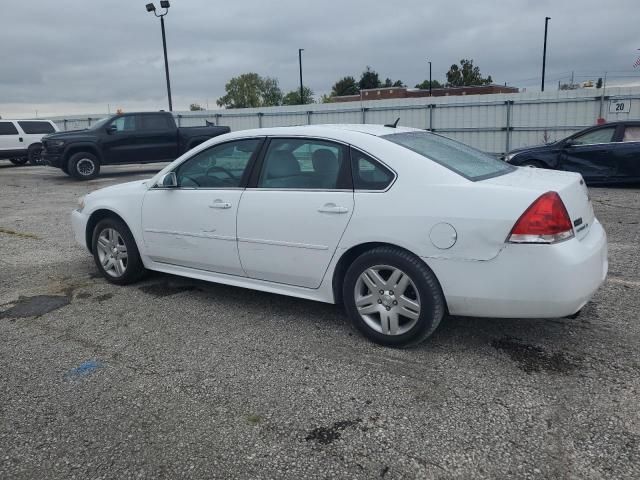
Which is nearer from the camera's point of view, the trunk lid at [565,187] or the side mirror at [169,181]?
the trunk lid at [565,187]

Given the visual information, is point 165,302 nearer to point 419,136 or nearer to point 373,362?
point 373,362

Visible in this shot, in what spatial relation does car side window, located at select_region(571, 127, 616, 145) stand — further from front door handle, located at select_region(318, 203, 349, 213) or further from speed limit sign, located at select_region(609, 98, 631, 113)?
front door handle, located at select_region(318, 203, 349, 213)

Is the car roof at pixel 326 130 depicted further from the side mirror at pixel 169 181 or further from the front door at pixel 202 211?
the side mirror at pixel 169 181

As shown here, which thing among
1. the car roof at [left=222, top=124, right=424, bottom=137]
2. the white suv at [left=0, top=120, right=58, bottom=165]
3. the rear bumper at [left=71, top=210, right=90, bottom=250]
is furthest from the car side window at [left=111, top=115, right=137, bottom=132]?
the car roof at [left=222, top=124, right=424, bottom=137]

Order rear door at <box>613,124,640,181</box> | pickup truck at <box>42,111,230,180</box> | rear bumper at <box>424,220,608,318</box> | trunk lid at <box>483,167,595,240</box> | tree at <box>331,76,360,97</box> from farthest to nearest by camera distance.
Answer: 1. tree at <box>331,76,360,97</box>
2. pickup truck at <box>42,111,230,180</box>
3. rear door at <box>613,124,640,181</box>
4. trunk lid at <box>483,167,595,240</box>
5. rear bumper at <box>424,220,608,318</box>

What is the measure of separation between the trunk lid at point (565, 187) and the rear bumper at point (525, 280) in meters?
0.15

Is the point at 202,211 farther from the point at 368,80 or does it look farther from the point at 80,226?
the point at 368,80

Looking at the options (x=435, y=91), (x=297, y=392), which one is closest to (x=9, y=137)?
(x=297, y=392)

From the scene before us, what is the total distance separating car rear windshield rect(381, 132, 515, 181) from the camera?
12.2ft

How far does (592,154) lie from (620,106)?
20.5ft

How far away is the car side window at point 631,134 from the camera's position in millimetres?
10820

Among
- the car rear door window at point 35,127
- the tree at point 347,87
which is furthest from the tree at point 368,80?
the car rear door window at point 35,127

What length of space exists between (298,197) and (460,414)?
1.83 m

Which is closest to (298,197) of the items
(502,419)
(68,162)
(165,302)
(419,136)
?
(419,136)
